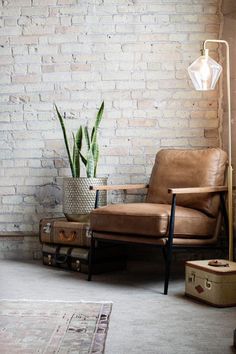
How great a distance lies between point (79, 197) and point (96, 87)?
105 centimetres

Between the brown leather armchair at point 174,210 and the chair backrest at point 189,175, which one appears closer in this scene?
the brown leather armchair at point 174,210

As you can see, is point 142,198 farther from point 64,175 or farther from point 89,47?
point 89,47

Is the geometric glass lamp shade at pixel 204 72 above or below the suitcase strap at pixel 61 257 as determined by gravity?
above

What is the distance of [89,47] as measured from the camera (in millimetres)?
4848

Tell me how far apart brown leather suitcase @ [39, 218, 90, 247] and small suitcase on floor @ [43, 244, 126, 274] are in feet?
0.18

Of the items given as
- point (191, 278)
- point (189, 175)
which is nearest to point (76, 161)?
point (189, 175)

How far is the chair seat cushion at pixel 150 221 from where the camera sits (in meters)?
3.50

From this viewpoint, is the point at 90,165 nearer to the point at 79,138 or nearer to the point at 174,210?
the point at 79,138

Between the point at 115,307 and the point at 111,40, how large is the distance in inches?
102

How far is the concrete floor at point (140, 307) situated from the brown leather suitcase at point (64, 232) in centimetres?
24

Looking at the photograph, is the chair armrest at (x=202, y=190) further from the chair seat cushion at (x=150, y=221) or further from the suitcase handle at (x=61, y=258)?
the suitcase handle at (x=61, y=258)

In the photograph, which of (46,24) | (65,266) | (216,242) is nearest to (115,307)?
(216,242)

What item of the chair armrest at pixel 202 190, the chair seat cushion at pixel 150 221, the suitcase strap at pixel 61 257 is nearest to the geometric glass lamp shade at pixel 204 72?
the chair armrest at pixel 202 190

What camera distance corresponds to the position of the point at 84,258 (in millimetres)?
4160
